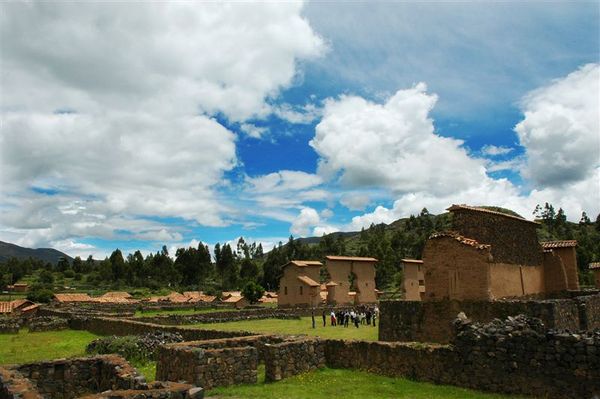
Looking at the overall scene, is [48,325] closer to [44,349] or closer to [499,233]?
[44,349]

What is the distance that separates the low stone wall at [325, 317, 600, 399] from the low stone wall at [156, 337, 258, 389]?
3964 mm

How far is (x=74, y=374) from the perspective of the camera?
36.4ft

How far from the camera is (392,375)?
518 inches

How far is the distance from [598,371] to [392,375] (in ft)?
17.3

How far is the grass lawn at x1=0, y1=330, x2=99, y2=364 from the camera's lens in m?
21.3

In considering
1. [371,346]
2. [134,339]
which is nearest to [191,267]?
[134,339]

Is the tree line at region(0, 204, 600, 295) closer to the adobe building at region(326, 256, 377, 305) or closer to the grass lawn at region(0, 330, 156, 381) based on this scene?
the adobe building at region(326, 256, 377, 305)

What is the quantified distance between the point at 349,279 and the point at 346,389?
52.5 metres

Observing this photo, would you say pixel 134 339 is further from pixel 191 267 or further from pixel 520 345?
pixel 191 267

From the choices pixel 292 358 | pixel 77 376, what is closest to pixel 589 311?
pixel 292 358

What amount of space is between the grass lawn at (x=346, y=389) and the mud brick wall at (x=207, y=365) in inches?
12.2

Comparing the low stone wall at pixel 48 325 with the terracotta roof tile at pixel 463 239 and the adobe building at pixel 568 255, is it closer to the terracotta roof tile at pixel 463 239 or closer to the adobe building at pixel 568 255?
the terracotta roof tile at pixel 463 239

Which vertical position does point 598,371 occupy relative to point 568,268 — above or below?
below

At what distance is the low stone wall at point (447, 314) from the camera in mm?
17281
